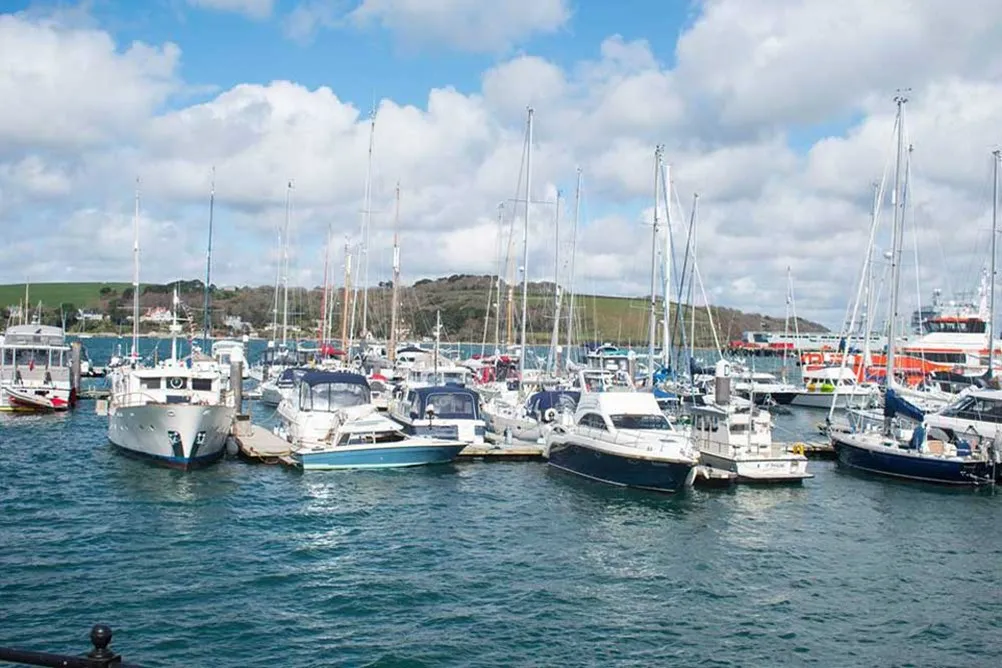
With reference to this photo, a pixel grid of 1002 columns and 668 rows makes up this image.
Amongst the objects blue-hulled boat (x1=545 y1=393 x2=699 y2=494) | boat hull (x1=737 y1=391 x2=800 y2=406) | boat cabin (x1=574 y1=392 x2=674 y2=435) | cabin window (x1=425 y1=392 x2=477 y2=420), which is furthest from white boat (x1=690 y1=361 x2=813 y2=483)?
boat hull (x1=737 y1=391 x2=800 y2=406)

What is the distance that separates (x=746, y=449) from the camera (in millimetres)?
36781

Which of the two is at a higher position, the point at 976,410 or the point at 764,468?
the point at 976,410

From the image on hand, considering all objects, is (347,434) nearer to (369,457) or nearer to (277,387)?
(369,457)

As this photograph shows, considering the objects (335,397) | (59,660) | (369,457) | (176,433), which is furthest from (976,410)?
(59,660)

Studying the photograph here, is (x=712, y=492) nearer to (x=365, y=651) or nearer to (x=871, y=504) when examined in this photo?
(x=871, y=504)

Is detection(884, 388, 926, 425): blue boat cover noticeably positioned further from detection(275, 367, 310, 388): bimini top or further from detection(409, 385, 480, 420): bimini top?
detection(275, 367, 310, 388): bimini top

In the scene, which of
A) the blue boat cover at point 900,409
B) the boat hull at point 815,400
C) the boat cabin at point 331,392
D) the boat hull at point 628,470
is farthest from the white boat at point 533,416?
the boat hull at point 815,400

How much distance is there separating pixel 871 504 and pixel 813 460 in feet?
34.7

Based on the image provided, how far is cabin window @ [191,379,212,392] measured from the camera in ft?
136

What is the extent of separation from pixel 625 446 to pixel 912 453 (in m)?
12.8

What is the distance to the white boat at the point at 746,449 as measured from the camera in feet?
119

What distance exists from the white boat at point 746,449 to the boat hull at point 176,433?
787 inches

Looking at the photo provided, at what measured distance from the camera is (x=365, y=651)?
707 inches

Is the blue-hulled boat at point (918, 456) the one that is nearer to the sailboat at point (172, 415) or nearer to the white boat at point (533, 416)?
the white boat at point (533, 416)
